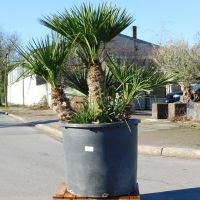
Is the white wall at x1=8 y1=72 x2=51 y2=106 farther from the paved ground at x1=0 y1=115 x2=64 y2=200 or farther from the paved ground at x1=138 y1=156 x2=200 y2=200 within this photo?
the paved ground at x1=138 y1=156 x2=200 y2=200

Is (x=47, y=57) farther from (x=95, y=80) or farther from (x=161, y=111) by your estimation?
(x=161, y=111)

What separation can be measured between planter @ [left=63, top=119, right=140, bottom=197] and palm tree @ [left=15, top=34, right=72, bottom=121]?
1.13ft

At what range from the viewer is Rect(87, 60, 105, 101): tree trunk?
585 cm

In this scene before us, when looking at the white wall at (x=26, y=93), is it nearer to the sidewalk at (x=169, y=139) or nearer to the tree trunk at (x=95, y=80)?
the sidewalk at (x=169, y=139)

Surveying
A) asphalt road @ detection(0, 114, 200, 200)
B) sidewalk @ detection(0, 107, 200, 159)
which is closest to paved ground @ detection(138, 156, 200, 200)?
asphalt road @ detection(0, 114, 200, 200)

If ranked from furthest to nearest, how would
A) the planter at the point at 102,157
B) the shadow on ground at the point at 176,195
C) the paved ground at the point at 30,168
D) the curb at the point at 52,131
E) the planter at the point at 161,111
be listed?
the planter at the point at 161,111 → the curb at the point at 52,131 → the paved ground at the point at 30,168 → the shadow on ground at the point at 176,195 → the planter at the point at 102,157

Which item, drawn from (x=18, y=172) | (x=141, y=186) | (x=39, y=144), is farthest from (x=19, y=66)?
(x=39, y=144)

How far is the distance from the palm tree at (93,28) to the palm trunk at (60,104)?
0.30m

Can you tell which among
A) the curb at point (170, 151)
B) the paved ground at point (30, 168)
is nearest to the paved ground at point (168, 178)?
the curb at point (170, 151)

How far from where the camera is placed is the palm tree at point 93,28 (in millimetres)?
5727

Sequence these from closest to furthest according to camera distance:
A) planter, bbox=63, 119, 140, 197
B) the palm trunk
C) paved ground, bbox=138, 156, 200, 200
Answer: planter, bbox=63, 119, 140, 197 → the palm trunk → paved ground, bbox=138, 156, 200, 200

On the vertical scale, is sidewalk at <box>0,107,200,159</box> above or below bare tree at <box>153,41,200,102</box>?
below

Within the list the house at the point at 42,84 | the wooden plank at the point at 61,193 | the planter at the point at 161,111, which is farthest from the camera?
the house at the point at 42,84

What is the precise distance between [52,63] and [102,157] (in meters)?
1.17
